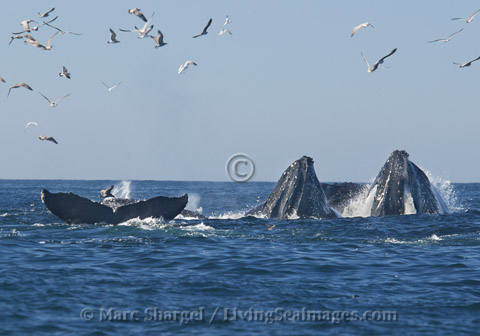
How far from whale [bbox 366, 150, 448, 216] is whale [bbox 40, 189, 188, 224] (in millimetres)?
6673

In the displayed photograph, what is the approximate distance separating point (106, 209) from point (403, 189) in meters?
8.99

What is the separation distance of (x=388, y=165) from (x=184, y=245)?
7623 millimetres

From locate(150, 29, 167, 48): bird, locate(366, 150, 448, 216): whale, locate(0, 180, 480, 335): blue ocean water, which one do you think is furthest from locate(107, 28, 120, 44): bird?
locate(366, 150, 448, 216): whale

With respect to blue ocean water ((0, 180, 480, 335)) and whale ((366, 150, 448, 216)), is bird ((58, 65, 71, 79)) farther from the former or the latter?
whale ((366, 150, 448, 216))

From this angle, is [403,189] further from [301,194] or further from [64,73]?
[64,73]

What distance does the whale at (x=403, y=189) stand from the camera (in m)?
22.5

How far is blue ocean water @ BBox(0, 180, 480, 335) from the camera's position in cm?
1102

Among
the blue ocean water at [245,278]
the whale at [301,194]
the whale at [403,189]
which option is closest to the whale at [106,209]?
the blue ocean water at [245,278]

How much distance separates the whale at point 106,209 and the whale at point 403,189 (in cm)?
667

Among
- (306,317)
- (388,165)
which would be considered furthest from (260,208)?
(306,317)

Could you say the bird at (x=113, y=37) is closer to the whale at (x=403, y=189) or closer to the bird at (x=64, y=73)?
the bird at (x=64, y=73)

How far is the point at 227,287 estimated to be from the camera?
1358 cm

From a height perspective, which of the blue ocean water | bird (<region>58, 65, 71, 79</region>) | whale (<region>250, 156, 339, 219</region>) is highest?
bird (<region>58, 65, 71, 79</region>)

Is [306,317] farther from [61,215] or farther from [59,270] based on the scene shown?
[61,215]
